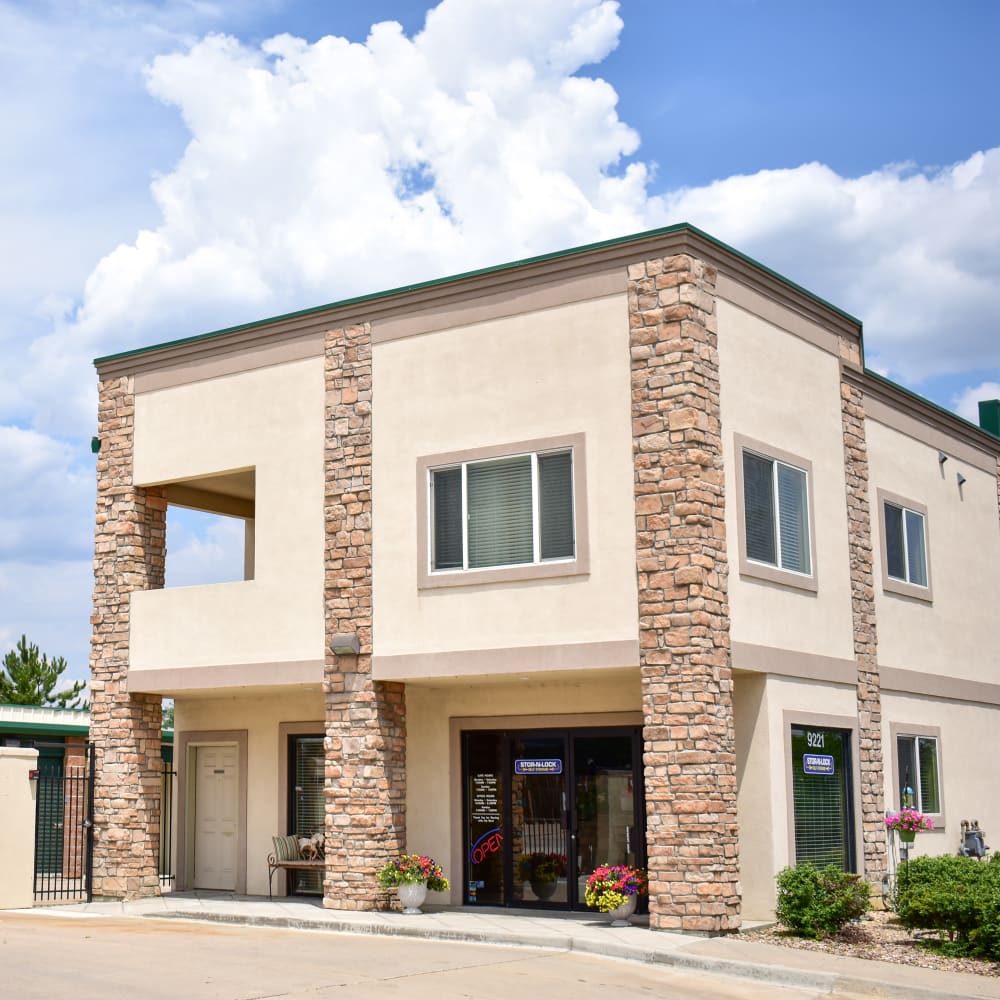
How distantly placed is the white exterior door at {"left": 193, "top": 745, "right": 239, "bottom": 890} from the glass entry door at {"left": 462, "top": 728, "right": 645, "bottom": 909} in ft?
15.3

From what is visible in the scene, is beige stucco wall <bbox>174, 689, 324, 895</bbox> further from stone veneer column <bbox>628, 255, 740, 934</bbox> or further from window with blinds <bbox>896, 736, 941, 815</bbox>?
window with blinds <bbox>896, 736, 941, 815</bbox>

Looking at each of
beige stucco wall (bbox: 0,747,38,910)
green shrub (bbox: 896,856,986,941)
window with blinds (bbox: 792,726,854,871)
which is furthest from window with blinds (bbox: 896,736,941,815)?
beige stucco wall (bbox: 0,747,38,910)

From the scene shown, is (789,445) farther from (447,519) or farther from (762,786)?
(447,519)

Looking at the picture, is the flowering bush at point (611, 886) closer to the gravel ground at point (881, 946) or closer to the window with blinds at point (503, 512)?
the gravel ground at point (881, 946)

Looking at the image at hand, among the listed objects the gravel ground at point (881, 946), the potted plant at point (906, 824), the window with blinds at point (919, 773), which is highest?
the window with blinds at point (919, 773)

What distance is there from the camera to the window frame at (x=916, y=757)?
64.6 feet

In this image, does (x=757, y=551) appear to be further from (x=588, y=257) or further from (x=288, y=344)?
(x=288, y=344)

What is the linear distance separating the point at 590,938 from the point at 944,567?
1040 cm

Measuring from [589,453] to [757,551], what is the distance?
248 cm

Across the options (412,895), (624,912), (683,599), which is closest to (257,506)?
(412,895)

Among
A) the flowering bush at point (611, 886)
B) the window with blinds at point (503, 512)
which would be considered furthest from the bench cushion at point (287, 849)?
the flowering bush at point (611, 886)

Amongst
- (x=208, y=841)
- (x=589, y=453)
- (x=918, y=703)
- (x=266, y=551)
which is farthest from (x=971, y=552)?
(x=208, y=841)

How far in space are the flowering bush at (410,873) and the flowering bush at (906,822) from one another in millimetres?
6157

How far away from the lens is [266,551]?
1950 centimetres
